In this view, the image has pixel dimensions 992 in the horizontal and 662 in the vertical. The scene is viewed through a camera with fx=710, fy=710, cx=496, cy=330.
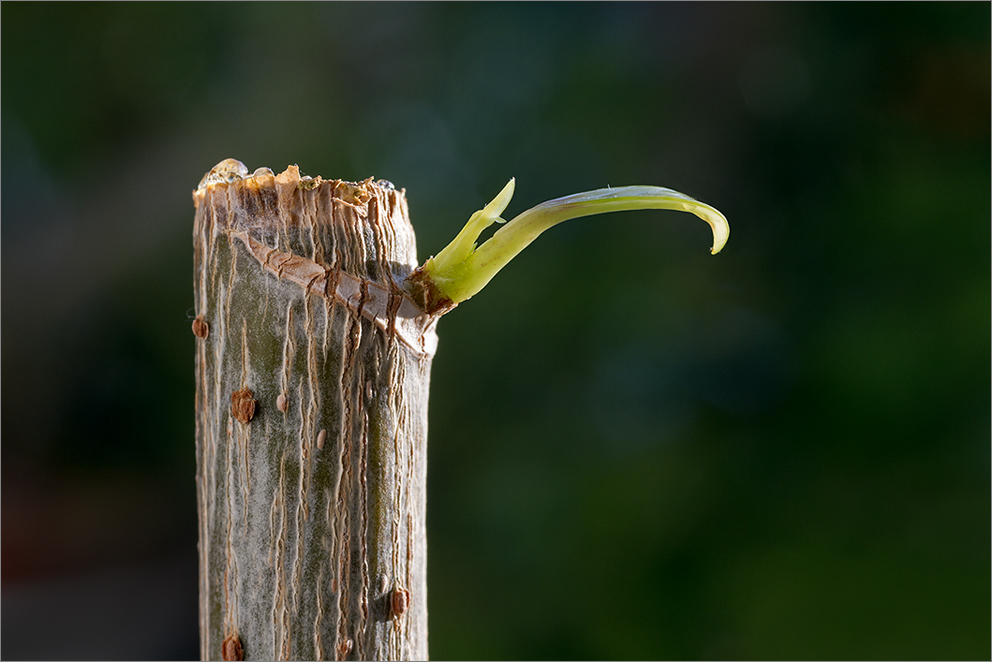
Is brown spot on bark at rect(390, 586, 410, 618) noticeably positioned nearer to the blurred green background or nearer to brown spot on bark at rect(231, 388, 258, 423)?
brown spot on bark at rect(231, 388, 258, 423)

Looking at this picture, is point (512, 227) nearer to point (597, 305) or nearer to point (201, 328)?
point (201, 328)

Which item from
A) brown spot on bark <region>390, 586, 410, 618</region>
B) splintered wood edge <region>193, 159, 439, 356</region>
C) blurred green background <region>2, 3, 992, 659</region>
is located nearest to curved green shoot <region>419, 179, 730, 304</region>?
splintered wood edge <region>193, 159, 439, 356</region>

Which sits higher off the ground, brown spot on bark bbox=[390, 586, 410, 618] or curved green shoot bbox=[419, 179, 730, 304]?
curved green shoot bbox=[419, 179, 730, 304]

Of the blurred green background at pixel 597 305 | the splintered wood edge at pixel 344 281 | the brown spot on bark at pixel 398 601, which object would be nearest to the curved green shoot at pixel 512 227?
the splintered wood edge at pixel 344 281

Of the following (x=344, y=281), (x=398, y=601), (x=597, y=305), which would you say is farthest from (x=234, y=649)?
(x=597, y=305)

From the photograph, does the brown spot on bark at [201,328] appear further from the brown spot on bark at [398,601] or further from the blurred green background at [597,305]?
the blurred green background at [597,305]

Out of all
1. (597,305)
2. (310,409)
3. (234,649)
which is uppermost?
(597,305)
